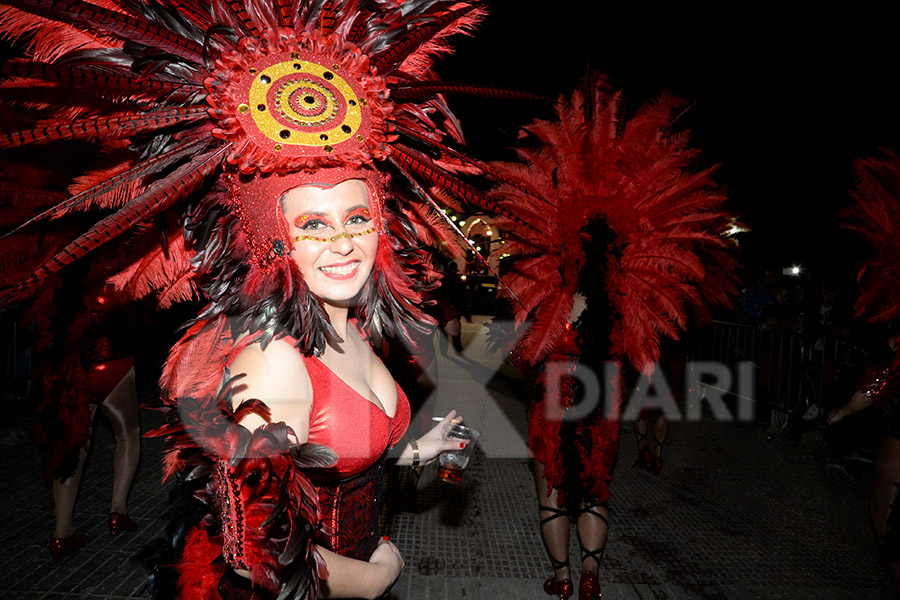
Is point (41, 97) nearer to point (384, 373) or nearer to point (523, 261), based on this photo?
point (384, 373)

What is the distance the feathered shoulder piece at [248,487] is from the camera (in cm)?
125

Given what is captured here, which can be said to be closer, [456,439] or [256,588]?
[256,588]

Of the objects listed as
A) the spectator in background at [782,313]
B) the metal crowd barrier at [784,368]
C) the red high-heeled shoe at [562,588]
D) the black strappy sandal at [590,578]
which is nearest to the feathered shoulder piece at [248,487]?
the black strappy sandal at [590,578]

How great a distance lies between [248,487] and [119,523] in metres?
3.44

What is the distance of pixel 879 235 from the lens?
3.44 m

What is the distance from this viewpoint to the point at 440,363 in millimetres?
10305

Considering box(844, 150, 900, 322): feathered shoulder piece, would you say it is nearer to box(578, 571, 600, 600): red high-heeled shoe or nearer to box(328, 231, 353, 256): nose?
box(578, 571, 600, 600): red high-heeled shoe

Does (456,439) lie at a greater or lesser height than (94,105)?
lesser

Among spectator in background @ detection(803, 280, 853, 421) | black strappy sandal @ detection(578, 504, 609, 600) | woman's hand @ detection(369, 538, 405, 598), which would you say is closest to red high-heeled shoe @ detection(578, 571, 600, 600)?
black strappy sandal @ detection(578, 504, 609, 600)

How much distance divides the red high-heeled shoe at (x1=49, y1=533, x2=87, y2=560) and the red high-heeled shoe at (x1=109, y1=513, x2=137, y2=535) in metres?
0.18

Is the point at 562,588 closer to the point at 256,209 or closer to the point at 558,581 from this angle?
the point at 558,581

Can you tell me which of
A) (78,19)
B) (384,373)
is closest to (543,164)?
(384,373)

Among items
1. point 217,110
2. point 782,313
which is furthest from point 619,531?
point 782,313

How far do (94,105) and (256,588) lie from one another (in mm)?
1420
